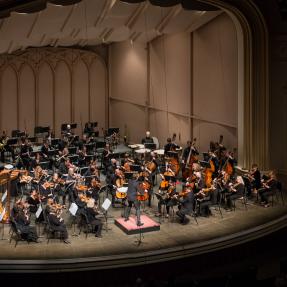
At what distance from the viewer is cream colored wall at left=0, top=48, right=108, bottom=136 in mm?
22953

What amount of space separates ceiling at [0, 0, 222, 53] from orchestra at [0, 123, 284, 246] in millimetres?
3466

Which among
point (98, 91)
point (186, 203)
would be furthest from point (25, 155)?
point (98, 91)

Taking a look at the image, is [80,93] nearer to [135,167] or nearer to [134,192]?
[135,167]

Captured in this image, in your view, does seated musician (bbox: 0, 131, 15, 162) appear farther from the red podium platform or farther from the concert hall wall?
the red podium platform

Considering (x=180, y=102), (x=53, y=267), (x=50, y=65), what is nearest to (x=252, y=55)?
(x=180, y=102)

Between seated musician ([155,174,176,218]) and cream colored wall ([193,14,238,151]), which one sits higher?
cream colored wall ([193,14,238,151])

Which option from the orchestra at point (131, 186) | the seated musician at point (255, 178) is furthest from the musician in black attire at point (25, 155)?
the seated musician at point (255, 178)

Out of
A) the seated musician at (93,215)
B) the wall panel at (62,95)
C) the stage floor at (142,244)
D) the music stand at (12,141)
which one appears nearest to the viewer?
the stage floor at (142,244)

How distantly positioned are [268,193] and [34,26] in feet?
25.9

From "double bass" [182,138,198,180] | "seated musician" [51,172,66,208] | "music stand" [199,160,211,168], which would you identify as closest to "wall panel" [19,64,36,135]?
"double bass" [182,138,198,180]

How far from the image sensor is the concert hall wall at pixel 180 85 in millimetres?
17625

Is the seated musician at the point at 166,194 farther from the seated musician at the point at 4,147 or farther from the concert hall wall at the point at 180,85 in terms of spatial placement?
the seated musician at the point at 4,147

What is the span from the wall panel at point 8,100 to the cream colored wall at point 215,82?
306 inches

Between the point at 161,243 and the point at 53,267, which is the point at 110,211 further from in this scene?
the point at 53,267
